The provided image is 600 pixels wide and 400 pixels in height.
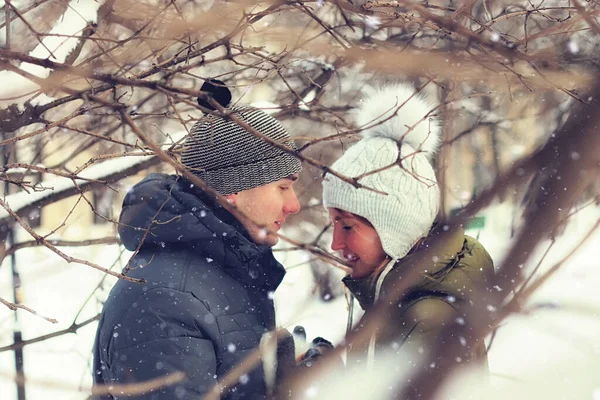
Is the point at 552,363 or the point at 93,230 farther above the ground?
the point at 93,230

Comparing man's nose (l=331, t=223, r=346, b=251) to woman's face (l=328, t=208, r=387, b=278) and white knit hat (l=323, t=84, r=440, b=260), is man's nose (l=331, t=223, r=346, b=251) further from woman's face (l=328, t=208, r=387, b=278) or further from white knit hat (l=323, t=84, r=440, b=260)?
white knit hat (l=323, t=84, r=440, b=260)

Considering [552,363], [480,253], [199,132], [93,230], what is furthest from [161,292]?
[93,230]

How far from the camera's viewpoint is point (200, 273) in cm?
236

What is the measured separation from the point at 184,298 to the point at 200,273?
15cm

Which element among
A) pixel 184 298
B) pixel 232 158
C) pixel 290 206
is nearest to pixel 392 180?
pixel 290 206

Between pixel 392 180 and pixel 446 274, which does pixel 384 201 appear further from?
pixel 446 274

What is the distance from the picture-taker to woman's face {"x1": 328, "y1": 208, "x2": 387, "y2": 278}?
259 centimetres

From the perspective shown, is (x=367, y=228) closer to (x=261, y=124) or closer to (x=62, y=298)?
(x=261, y=124)

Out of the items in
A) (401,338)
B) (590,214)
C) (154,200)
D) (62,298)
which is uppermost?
(62,298)

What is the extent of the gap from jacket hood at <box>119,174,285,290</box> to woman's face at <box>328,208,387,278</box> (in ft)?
1.08

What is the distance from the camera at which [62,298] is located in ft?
35.0

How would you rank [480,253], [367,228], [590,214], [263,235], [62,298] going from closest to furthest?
[590,214] → [480,253] → [263,235] → [367,228] → [62,298]

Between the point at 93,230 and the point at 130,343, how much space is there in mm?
11904

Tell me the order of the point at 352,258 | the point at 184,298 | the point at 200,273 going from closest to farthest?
the point at 184,298 → the point at 200,273 → the point at 352,258
